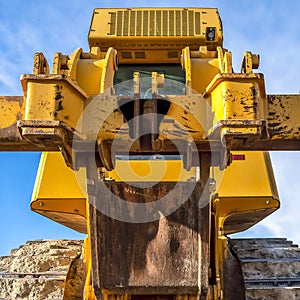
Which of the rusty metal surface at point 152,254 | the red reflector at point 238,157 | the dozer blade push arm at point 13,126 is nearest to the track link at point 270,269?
the red reflector at point 238,157

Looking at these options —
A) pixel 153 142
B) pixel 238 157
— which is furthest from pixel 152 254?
pixel 238 157

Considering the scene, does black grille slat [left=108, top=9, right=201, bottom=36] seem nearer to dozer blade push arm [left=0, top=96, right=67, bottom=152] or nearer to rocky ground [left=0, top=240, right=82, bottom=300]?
rocky ground [left=0, top=240, right=82, bottom=300]

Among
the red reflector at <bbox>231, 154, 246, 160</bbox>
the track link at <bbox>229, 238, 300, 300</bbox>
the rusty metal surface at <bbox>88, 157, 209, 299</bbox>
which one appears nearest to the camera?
the rusty metal surface at <bbox>88, 157, 209, 299</bbox>

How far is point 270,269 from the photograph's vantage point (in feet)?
12.7

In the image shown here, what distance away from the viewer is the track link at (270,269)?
11.9ft

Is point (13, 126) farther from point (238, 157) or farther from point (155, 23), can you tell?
point (155, 23)

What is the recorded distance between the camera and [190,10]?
217 inches

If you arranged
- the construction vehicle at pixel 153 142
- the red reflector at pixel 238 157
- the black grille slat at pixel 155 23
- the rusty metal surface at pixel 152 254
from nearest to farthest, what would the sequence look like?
1. the construction vehicle at pixel 153 142
2. the rusty metal surface at pixel 152 254
3. the red reflector at pixel 238 157
4. the black grille slat at pixel 155 23

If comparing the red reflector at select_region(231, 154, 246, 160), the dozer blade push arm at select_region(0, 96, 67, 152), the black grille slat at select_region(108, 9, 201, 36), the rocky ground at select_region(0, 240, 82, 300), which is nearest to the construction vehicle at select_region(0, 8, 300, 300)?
the dozer blade push arm at select_region(0, 96, 67, 152)

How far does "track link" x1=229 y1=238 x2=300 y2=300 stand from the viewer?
11.9 ft

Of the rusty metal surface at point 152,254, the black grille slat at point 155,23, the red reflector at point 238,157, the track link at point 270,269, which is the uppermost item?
the black grille slat at point 155,23

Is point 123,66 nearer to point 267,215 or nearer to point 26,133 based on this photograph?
point 267,215

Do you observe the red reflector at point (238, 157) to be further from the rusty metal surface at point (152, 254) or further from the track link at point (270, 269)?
the rusty metal surface at point (152, 254)

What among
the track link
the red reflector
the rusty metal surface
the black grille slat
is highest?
the black grille slat
